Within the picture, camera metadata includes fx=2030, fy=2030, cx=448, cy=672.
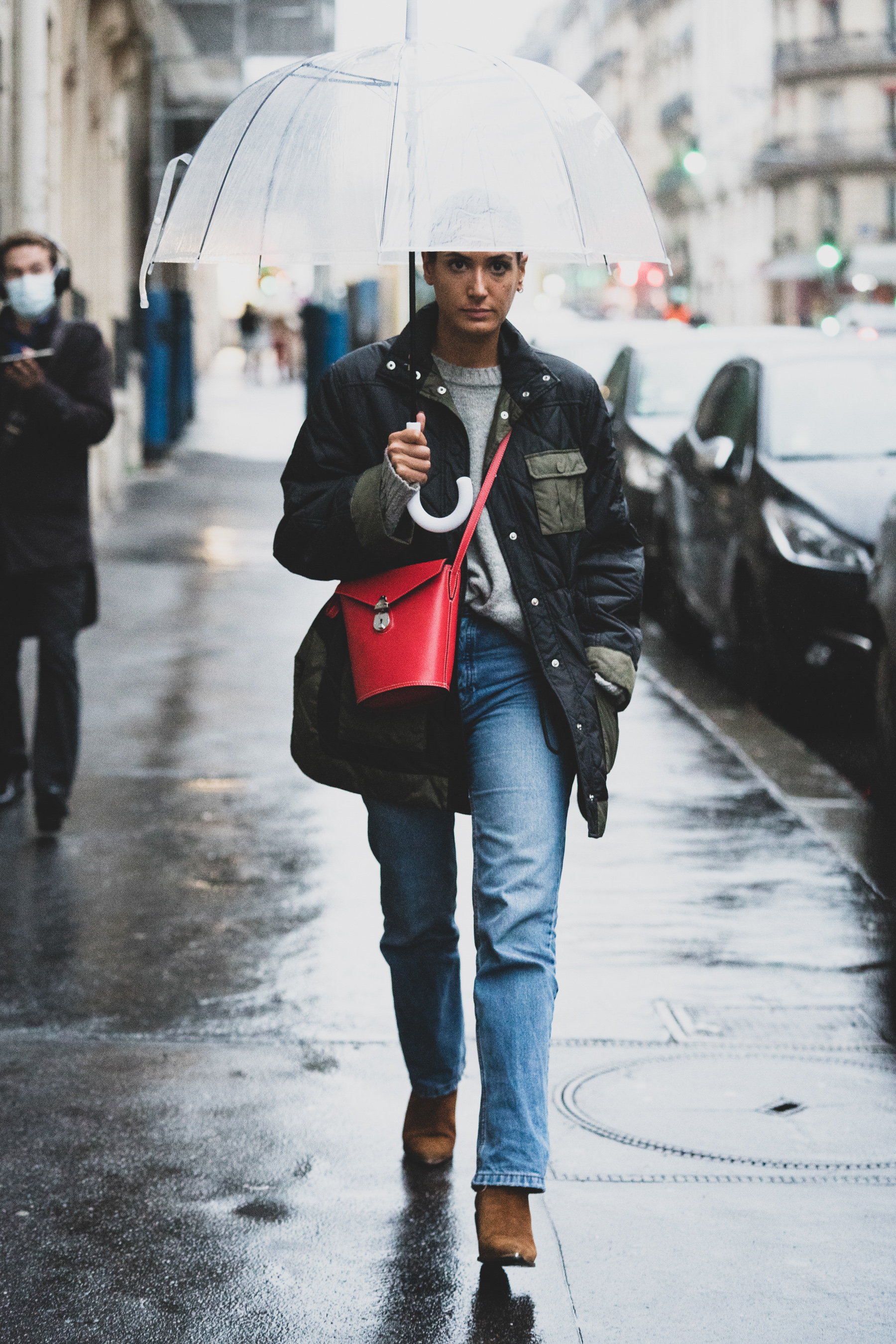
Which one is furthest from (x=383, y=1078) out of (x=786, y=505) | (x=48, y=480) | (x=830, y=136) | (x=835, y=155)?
(x=830, y=136)

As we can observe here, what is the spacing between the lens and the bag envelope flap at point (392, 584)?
356 centimetres

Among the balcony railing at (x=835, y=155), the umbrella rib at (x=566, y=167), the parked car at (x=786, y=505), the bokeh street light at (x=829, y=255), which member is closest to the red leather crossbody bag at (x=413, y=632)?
the umbrella rib at (x=566, y=167)

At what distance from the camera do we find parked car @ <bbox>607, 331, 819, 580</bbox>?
13.2m

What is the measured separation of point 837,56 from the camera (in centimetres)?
7306

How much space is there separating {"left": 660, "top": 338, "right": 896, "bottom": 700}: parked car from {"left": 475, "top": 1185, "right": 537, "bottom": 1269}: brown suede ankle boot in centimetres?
480

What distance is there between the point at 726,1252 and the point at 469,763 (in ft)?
3.21

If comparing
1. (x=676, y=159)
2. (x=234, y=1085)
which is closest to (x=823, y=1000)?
(x=234, y=1085)

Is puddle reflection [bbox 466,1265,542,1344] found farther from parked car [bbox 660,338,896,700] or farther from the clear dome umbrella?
parked car [bbox 660,338,896,700]

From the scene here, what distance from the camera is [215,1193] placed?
12.7 ft

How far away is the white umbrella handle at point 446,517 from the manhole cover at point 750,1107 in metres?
1.42

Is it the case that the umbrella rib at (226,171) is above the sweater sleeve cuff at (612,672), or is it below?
above

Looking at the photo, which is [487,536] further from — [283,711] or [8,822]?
[283,711]

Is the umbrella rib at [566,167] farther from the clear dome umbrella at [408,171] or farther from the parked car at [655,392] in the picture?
the parked car at [655,392]

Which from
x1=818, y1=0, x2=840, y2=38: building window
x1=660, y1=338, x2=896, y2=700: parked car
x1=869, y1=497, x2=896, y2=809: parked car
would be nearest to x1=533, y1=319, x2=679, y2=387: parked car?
x1=660, y1=338, x2=896, y2=700: parked car
